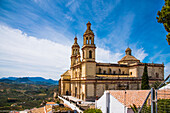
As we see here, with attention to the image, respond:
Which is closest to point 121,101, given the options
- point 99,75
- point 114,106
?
point 114,106

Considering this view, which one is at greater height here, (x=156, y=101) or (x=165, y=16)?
(x=165, y=16)

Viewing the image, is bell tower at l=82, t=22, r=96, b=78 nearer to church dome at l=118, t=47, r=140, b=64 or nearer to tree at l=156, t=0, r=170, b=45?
church dome at l=118, t=47, r=140, b=64

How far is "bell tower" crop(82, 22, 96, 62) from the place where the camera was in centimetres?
3294

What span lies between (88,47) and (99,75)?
24.5 feet

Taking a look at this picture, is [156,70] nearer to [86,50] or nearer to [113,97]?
[86,50]

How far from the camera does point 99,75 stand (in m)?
35.7

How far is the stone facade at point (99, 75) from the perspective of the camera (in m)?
32.5

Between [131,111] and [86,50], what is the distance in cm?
1981

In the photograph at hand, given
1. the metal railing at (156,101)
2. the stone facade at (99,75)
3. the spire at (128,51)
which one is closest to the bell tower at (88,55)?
the stone facade at (99,75)

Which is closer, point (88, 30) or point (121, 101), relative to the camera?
point (121, 101)

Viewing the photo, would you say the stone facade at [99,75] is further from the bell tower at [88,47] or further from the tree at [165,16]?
the tree at [165,16]

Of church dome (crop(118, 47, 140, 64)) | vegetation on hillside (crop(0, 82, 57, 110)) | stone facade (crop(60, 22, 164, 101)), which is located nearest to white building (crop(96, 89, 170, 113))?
stone facade (crop(60, 22, 164, 101))

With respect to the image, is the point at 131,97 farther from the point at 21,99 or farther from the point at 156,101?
the point at 21,99

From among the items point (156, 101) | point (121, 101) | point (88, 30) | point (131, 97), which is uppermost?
point (88, 30)
